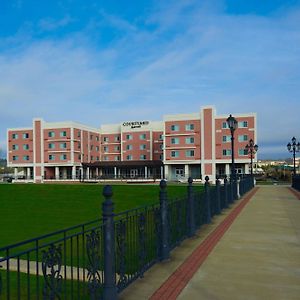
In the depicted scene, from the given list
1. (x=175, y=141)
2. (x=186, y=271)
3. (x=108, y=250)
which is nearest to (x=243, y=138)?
(x=175, y=141)

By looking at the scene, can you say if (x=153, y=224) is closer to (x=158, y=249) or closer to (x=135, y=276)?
(x=158, y=249)

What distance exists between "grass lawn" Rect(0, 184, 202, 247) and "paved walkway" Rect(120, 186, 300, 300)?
862 centimetres

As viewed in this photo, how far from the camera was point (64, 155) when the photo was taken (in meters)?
76.9

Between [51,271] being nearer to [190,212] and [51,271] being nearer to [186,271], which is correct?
[186,271]

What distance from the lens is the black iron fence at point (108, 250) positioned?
3781 mm

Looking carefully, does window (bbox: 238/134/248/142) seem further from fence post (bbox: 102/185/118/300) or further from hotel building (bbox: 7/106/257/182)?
fence post (bbox: 102/185/118/300)

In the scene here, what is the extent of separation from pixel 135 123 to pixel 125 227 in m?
73.9

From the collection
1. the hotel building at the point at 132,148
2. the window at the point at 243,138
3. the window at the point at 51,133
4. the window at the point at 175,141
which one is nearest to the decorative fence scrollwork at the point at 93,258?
the hotel building at the point at 132,148

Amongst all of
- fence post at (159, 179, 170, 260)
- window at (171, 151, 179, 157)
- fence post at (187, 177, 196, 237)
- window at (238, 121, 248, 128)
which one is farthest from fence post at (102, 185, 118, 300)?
window at (171, 151, 179, 157)

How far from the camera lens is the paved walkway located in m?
5.54

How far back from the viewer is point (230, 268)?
274 inches

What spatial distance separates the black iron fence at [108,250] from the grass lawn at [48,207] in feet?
22.4

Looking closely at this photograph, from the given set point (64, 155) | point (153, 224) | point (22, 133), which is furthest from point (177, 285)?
point (22, 133)

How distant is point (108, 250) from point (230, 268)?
3.02 metres
